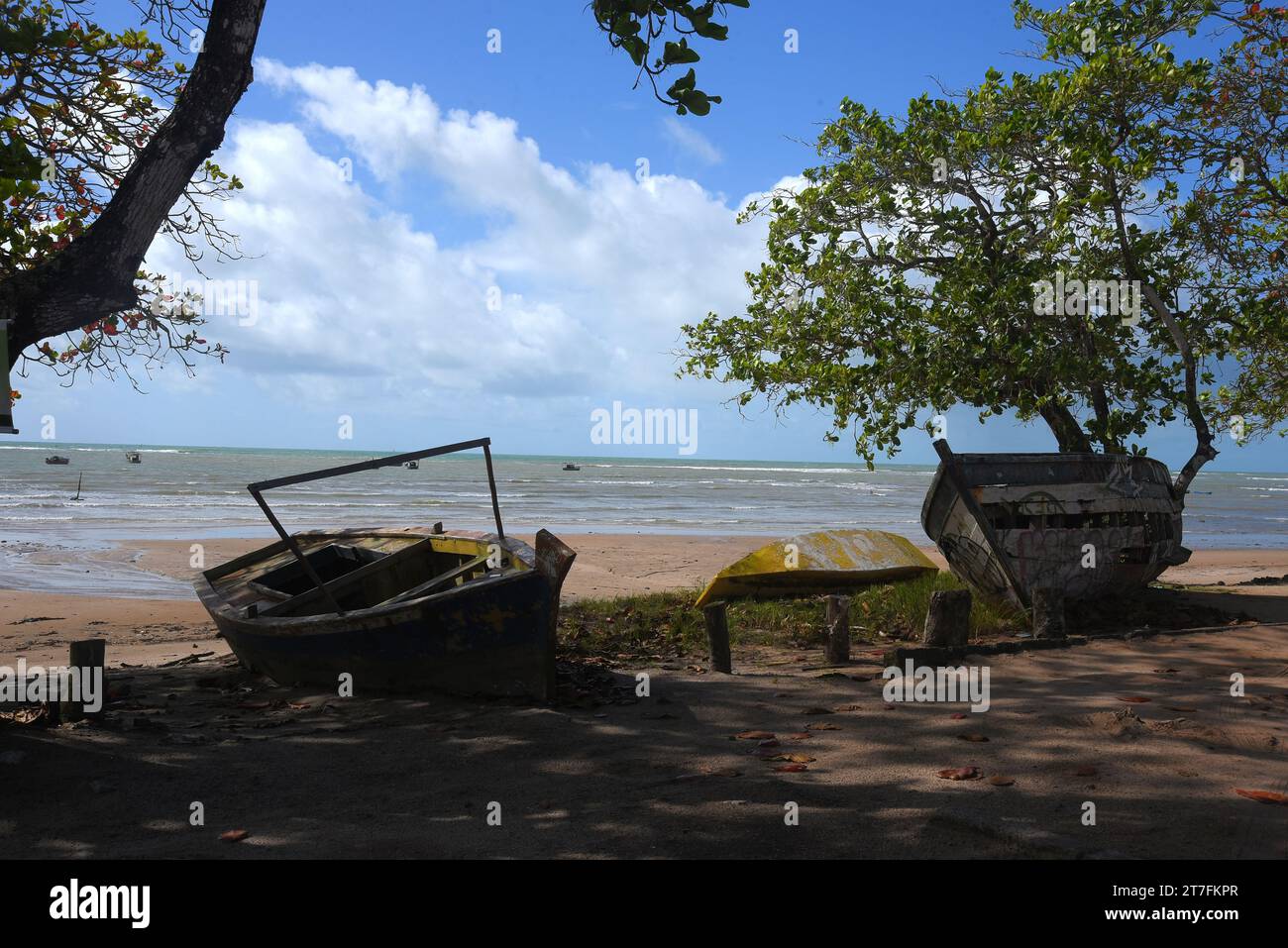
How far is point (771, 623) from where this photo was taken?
10414 mm

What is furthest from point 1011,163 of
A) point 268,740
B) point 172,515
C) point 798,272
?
point 172,515

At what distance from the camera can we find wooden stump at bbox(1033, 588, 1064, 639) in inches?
334

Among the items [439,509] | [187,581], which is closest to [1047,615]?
[187,581]

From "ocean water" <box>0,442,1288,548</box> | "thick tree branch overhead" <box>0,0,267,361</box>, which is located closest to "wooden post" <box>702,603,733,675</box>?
"thick tree branch overhead" <box>0,0,267,361</box>

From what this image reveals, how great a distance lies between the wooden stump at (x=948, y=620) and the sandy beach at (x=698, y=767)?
0.45 metres

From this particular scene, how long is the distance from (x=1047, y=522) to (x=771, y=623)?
3.38 metres

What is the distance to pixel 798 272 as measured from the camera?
1337 cm

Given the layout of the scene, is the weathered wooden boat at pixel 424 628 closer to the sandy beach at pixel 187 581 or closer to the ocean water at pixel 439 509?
the sandy beach at pixel 187 581

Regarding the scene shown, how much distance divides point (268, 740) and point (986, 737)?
489 cm

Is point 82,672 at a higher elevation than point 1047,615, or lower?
lower

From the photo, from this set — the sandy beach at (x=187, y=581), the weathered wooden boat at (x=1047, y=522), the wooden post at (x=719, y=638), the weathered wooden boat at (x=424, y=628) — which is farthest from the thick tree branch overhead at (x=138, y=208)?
the weathered wooden boat at (x=1047, y=522)

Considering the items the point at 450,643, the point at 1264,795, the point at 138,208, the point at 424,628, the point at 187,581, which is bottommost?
the point at 1264,795

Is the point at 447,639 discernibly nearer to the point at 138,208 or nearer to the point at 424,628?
the point at 424,628
